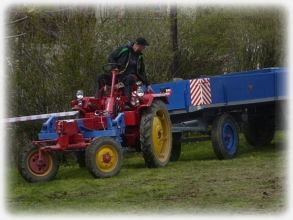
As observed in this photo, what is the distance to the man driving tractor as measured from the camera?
10758mm

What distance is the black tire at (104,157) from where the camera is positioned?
9445 mm

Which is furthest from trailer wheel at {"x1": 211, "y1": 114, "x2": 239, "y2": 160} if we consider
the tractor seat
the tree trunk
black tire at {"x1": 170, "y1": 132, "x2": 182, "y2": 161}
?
the tree trunk

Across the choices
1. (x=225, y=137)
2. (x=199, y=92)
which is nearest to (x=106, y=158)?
(x=199, y=92)

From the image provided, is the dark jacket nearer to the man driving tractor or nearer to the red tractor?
the man driving tractor

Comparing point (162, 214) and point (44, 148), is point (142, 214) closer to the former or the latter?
point (162, 214)

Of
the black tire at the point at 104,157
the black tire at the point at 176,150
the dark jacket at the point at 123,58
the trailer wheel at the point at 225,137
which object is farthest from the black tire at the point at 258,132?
the black tire at the point at 104,157

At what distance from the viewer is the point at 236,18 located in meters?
18.5

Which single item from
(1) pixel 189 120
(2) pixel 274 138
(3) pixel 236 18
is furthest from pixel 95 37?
(3) pixel 236 18

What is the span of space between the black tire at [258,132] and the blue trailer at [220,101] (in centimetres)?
121

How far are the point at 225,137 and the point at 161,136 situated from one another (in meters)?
1.69

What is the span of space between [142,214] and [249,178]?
2.59 meters

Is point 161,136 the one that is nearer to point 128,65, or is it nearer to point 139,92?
point 139,92

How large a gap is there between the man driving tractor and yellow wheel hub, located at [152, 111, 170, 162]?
0.55m

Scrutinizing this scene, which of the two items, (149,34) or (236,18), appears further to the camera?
(236,18)
